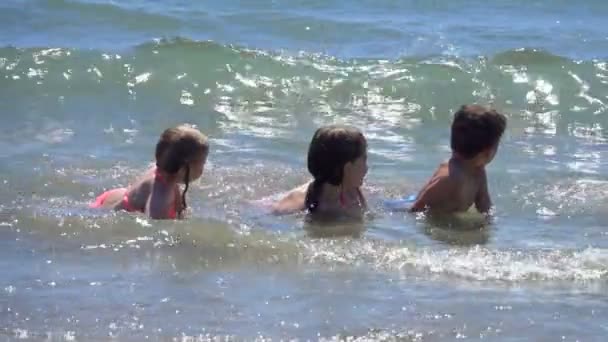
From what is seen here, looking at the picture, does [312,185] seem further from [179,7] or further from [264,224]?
[179,7]

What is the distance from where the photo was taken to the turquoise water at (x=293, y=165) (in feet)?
17.1

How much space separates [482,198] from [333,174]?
902 millimetres

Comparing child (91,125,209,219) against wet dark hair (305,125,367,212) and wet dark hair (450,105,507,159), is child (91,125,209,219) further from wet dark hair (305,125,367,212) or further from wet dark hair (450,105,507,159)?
wet dark hair (450,105,507,159)

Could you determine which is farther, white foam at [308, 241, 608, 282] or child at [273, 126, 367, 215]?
child at [273, 126, 367, 215]

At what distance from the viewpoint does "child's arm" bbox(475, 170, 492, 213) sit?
7.28 meters

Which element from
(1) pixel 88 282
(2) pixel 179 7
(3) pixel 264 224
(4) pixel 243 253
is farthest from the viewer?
(2) pixel 179 7

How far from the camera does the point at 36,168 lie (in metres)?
8.37

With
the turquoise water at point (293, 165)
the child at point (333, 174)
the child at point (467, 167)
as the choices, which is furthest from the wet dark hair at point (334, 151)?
the child at point (467, 167)

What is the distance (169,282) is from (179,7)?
1140 centimetres

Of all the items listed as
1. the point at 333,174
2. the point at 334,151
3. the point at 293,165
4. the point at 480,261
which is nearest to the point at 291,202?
the point at 333,174

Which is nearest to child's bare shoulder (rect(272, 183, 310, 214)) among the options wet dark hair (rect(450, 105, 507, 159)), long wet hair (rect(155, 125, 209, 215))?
long wet hair (rect(155, 125, 209, 215))

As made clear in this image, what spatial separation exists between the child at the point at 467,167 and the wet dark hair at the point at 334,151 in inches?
21.3

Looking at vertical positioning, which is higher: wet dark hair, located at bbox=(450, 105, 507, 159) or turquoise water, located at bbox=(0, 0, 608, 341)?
wet dark hair, located at bbox=(450, 105, 507, 159)

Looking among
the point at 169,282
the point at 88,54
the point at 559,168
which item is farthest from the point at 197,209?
the point at 88,54
